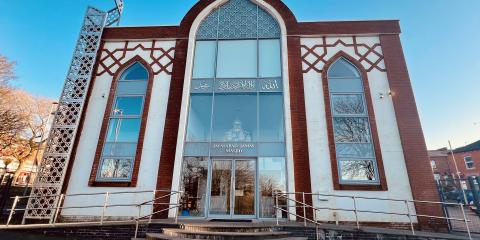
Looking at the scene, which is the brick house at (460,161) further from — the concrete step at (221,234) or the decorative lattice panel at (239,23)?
the concrete step at (221,234)

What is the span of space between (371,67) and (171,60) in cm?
897

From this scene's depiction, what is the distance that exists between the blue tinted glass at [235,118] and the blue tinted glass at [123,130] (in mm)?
3373

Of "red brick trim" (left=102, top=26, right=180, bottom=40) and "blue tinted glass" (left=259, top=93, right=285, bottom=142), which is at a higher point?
"red brick trim" (left=102, top=26, right=180, bottom=40)

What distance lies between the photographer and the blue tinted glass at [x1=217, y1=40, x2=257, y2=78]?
11297 millimetres

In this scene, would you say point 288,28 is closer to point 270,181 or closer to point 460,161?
point 270,181

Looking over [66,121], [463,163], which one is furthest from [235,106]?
[463,163]

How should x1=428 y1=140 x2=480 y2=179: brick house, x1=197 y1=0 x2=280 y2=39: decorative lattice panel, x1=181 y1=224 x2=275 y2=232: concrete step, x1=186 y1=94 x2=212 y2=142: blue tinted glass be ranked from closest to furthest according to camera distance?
x1=181 y1=224 x2=275 y2=232: concrete step
x1=186 y1=94 x2=212 y2=142: blue tinted glass
x1=197 y1=0 x2=280 y2=39: decorative lattice panel
x1=428 y1=140 x2=480 y2=179: brick house

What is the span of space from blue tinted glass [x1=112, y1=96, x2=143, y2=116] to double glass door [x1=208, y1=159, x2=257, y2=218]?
165 inches

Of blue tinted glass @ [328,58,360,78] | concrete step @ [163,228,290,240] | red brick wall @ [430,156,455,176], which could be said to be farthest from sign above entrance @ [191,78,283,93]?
red brick wall @ [430,156,455,176]

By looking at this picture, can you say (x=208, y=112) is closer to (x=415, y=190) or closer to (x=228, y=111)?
(x=228, y=111)

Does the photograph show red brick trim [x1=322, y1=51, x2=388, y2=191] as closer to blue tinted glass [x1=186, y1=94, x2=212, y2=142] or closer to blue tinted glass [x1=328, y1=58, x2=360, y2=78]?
blue tinted glass [x1=328, y1=58, x2=360, y2=78]

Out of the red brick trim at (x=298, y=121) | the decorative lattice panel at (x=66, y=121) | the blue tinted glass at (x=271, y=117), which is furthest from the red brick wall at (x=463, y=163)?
the decorative lattice panel at (x=66, y=121)

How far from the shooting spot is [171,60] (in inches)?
463

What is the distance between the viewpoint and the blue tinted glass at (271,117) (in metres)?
10.1
